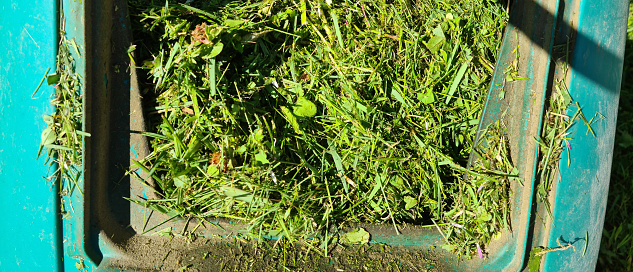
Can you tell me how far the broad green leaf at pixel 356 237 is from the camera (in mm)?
1502

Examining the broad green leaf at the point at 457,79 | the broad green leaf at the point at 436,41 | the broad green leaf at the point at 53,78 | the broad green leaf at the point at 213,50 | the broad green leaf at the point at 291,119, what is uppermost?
the broad green leaf at the point at 436,41

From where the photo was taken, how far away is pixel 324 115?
1580 millimetres

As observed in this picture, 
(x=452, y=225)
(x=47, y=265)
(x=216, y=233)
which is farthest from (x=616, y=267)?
(x=47, y=265)

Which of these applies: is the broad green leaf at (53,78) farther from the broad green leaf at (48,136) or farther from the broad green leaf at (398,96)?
the broad green leaf at (398,96)

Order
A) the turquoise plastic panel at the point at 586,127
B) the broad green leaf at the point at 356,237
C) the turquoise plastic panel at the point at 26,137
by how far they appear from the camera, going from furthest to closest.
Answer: the broad green leaf at the point at 356,237, the turquoise plastic panel at the point at 586,127, the turquoise plastic panel at the point at 26,137

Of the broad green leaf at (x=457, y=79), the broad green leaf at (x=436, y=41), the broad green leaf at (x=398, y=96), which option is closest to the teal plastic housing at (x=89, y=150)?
the broad green leaf at (x=457, y=79)

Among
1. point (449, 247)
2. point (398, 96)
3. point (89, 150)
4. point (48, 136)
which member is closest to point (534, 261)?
point (449, 247)

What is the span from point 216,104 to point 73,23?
493 millimetres

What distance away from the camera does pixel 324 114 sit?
160cm

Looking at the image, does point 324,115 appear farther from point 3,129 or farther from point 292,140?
point 3,129

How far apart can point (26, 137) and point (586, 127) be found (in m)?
1.85

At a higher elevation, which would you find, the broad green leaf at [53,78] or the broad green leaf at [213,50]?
the broad green leaf at [213,50]

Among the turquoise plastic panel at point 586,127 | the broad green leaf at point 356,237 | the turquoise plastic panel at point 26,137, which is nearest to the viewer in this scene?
the turquoise plastic panel at point 26,137

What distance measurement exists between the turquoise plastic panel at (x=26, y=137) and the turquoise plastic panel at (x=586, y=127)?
1.68 metres
